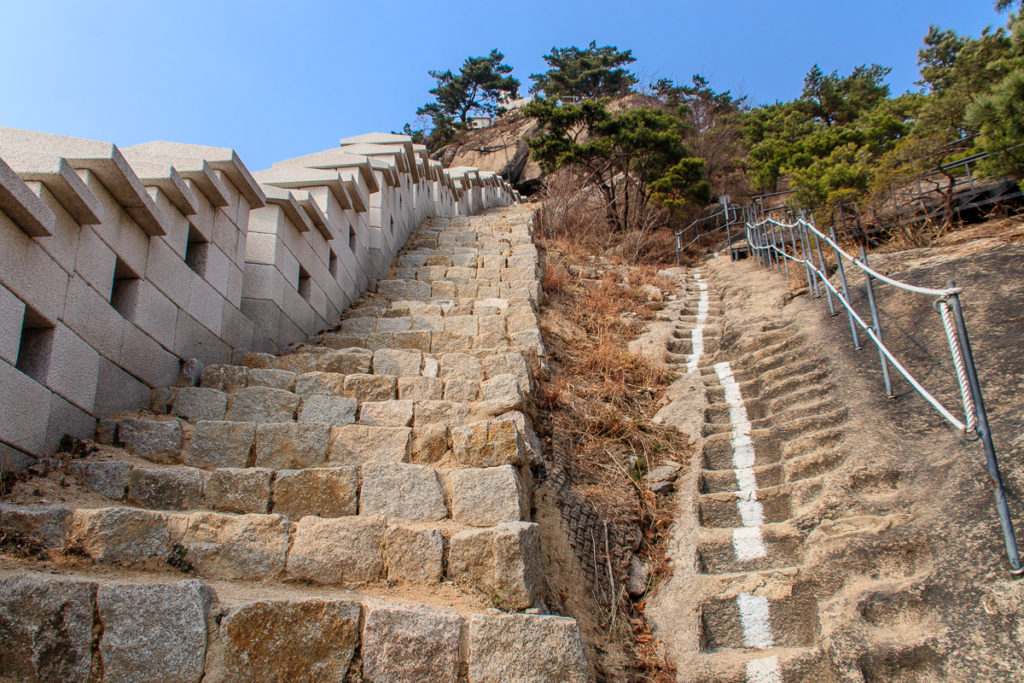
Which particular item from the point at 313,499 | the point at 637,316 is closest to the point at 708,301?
the point at 637,316

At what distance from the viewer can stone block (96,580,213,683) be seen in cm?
266

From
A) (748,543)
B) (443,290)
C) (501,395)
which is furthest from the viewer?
(443,290)

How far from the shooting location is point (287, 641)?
112 inches

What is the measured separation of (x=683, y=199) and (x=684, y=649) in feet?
46.3

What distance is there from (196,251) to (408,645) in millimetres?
4149

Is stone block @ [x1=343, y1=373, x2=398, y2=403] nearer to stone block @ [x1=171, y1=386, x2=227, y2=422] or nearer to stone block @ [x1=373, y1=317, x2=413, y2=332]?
stone block @ [x1=171, y1=386, x2=227, y2=422]

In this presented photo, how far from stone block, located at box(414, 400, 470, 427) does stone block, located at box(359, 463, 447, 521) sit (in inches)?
32.3

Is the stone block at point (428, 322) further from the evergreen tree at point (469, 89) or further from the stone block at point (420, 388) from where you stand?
the evergreen tree at point (469, 89)

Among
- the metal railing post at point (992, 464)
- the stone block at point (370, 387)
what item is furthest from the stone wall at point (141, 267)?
the metal railing post at point (992, 464)

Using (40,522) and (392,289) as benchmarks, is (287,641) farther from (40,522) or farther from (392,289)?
(392,289)

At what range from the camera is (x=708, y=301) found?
412 inches

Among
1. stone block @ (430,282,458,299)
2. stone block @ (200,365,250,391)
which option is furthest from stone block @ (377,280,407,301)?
stone block @ (200,365,250,391)

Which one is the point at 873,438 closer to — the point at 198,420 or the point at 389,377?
the point at 389,377

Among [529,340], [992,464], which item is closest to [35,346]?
[529,340]
